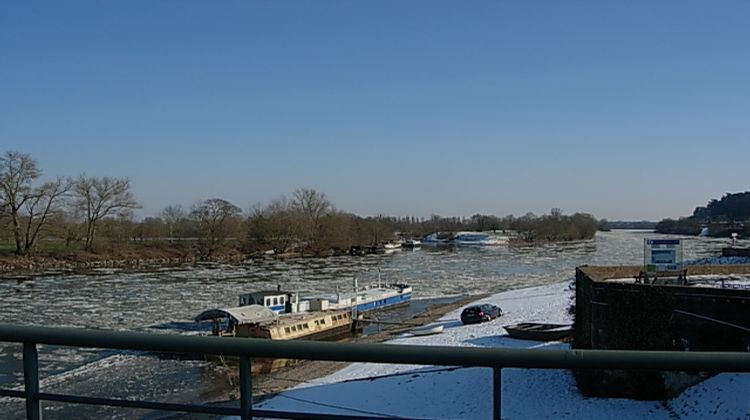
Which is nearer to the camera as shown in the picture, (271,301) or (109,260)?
(271,301)

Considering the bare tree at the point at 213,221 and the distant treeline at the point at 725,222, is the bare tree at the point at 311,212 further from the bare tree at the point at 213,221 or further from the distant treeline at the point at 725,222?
the distant treeline at the point at 725,222

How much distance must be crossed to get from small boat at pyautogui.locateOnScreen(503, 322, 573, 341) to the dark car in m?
4.51

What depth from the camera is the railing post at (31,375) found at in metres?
2.59

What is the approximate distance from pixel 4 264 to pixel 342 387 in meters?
61.6

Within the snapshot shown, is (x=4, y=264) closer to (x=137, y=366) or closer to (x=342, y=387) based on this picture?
(x=137, y=366)

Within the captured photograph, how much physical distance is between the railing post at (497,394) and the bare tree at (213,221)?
287 feet

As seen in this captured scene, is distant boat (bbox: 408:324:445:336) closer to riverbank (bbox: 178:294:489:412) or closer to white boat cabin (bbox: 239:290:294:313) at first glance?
riverbank (bbox: 178:294:489:412)

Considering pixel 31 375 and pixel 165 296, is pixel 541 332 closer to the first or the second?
pixel 165 296

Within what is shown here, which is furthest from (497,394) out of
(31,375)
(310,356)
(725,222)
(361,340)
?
(725,222)

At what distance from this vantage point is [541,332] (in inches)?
1075

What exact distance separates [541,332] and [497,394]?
26164 mm

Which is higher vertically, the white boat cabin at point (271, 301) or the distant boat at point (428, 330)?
the white boat cabin at point (271, 301)

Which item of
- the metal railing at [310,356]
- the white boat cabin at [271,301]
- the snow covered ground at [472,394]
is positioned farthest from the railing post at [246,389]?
the white boat cabin at [271,301]

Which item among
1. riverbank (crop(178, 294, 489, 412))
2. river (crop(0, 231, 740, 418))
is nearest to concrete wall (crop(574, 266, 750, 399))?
riverbank (crop(178, 294, 489, 412))
